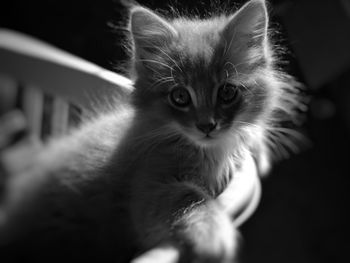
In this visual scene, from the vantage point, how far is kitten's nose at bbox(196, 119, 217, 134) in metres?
1.08

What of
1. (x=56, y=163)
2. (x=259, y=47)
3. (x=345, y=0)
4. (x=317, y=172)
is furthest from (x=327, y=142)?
(x=56, y=163)

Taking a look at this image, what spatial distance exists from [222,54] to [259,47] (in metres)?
0.12

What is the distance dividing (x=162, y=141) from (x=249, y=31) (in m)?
0.35

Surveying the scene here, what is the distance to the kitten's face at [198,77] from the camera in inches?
44.1

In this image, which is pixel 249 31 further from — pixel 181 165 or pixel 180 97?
pixel 181 165

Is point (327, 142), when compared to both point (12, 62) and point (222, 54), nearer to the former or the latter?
point (222, 54)

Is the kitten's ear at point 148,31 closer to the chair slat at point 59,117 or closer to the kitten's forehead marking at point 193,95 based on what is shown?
the kitten's forehead marking at point 193,95

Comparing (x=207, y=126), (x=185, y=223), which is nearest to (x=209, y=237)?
(x=185, y=223)

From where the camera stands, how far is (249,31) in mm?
1181

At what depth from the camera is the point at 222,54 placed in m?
1.15

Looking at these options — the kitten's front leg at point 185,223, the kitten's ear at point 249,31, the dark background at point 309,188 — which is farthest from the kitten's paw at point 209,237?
the dark background at point 309,188

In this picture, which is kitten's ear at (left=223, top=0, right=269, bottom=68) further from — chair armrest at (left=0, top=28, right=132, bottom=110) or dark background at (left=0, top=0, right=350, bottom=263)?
dark background at (left=0, top=0, right=350, bottom=263)

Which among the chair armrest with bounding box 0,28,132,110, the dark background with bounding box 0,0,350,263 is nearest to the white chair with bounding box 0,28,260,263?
the chair armrest with bounding box 0,28,132,110

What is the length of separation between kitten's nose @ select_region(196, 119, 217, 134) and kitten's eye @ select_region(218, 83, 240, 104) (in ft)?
0.26
